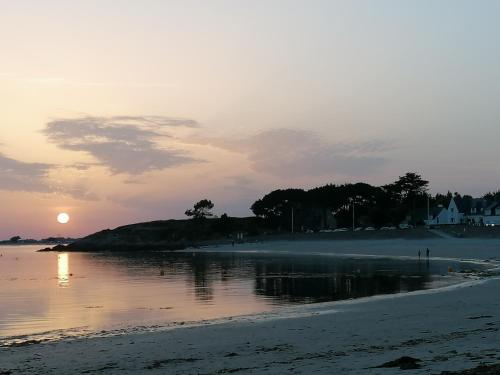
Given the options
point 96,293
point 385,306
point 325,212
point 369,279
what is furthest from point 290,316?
point 325,212

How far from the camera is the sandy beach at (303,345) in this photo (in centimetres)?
1320

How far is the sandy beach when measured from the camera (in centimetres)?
1320

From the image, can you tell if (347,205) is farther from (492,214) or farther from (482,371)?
(482,371)

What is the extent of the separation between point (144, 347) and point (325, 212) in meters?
154

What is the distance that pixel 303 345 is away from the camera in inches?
650

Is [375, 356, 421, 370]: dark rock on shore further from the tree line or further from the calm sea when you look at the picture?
the tree line

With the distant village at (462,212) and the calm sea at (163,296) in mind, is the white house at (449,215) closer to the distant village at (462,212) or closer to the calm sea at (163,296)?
the distant village at (462,212)

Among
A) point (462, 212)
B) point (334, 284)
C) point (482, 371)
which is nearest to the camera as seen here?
point (482, 371)

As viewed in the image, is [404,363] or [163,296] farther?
[163,296]

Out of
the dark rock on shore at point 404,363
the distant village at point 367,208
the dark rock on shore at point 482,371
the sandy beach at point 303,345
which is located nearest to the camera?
the dark rock on shore at point 482,371

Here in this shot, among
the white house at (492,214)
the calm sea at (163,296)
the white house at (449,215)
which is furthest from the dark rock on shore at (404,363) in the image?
the white house at (449,215)

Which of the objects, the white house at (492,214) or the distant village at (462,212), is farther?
the distant village at (462,212)

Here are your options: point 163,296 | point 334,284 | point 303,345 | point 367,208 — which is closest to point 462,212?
point 367,208

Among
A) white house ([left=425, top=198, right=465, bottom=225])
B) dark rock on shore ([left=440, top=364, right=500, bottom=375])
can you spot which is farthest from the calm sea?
white house ([left=425, top=198, right=465, bottom=225])
